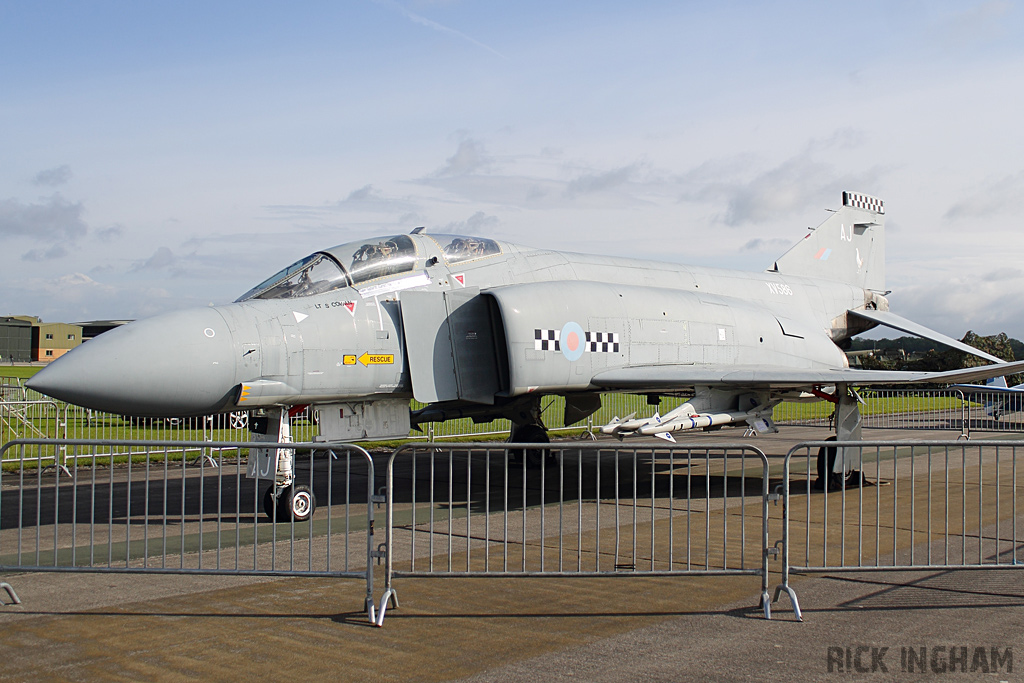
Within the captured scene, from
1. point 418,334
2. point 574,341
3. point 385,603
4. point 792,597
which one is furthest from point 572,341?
point 385,603

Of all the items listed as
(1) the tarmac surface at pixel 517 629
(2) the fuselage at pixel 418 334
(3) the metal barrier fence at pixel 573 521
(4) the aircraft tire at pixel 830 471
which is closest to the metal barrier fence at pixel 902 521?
(4) the aircraft tire at pixel 830 471

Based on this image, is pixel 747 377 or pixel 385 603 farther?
pixel 747 377

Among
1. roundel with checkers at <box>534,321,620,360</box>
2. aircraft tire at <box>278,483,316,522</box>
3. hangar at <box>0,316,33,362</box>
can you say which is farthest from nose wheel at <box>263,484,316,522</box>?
hangar at <box>0,316,33,362</box>

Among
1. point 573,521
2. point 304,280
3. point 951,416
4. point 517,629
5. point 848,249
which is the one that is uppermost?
point 848,249

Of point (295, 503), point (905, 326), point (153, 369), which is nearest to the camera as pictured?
point (153, 369)

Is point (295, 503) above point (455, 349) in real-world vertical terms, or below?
below

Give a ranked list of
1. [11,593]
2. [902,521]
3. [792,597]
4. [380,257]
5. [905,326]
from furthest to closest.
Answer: [905,326] → [380,257] → [902,521] → [11,593] → [792,597]

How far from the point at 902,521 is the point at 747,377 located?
2512 millimetres

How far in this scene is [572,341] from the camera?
10078 millimetres

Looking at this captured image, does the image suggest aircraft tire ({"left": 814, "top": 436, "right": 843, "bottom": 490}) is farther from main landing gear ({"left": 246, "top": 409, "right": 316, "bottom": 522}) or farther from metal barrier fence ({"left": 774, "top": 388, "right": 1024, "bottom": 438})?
metal barrier fence ({"left": 774, "top": 388, "right": 1024, "bottom": 438})

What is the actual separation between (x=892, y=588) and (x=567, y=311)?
5163 millimetres

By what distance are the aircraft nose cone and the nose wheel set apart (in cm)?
103

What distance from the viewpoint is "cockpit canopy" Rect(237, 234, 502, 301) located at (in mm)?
8773

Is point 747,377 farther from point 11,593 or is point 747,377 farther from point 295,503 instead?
point 11,593
